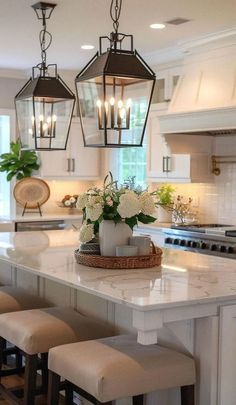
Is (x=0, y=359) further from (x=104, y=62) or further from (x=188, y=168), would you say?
(x=188, y=168)

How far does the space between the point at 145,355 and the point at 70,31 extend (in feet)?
11.5

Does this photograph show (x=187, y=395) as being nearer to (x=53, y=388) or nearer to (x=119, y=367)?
(x=119, y=367)

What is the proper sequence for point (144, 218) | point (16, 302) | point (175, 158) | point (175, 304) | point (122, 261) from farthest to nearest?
point (175, 158)
point (16, 302)
point (144, 218)
point (122, 261)
point (175, 304)

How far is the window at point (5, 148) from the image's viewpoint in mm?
7422

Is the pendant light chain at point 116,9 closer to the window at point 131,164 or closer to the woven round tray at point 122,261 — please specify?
the woven round tray at point 122,261

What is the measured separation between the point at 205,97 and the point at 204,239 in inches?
53.1

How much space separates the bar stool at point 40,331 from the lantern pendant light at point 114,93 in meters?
0.97

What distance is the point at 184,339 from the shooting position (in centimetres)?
276

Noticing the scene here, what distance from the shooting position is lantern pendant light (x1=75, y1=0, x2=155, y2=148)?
10.1 feet

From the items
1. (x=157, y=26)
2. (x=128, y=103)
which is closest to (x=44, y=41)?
(x=157, y=26)

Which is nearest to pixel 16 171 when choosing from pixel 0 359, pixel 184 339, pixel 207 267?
pixel 0 359

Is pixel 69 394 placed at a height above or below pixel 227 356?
below

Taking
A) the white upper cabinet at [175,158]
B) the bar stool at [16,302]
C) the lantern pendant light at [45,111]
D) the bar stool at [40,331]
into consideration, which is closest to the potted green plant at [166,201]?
the white upper cabinet at [175,158]

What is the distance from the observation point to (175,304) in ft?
8.13
